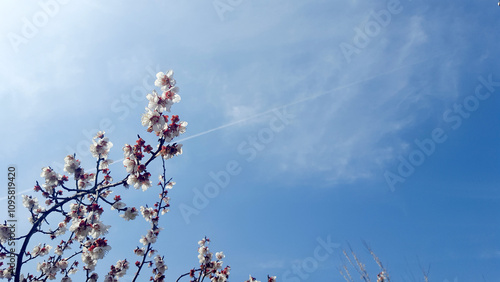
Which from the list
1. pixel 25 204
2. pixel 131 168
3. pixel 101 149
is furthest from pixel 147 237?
pixel 131 168

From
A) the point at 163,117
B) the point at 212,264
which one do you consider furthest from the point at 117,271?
the point at 163,117

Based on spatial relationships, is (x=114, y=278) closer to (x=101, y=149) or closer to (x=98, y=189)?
(x=101, y=149)

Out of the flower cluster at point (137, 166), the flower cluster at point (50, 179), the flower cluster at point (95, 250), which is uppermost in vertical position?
the flower cluster at point (50, 179)

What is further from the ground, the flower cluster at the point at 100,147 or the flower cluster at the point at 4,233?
the flower cluster at the point at 100,147

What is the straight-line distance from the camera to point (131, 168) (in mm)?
4996

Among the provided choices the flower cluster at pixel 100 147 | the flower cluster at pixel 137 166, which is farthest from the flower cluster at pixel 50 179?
the flower cluster at pixel 137 166

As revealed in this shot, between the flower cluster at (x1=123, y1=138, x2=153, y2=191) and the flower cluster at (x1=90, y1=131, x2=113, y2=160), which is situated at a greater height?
the flower cluster at (x1=90, y1=131, x2=113, y2=160)

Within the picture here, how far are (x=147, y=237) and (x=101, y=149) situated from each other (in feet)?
12.6

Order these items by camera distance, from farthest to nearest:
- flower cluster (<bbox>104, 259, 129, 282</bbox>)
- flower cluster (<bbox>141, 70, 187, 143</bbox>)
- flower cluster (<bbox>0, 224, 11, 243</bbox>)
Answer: flower cluster (<bbox>104, 259, 129, 282</bbox>)
flower cluster (<bbox>0, 224, 11, 243</bbox>)
flower cluster (<bbox>141, 70, 187, 143</bbox>)

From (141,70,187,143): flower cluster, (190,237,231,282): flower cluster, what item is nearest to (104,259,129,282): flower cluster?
(190,237,231,282): flower cluster

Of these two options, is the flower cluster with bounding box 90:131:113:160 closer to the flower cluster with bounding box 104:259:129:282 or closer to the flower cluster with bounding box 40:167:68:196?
the flower cluster with bounding box 40:167:68:196

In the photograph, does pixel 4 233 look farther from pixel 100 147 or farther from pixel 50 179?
pixel 100 147

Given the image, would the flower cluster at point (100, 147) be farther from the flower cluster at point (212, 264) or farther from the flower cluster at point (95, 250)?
the flower cluster at point (212, 264)

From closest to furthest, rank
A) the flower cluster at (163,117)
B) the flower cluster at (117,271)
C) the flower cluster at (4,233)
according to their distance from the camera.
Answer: the flower cluster at (163,117), the flower cluster at (4,233), the flower cluster at (117,271)
